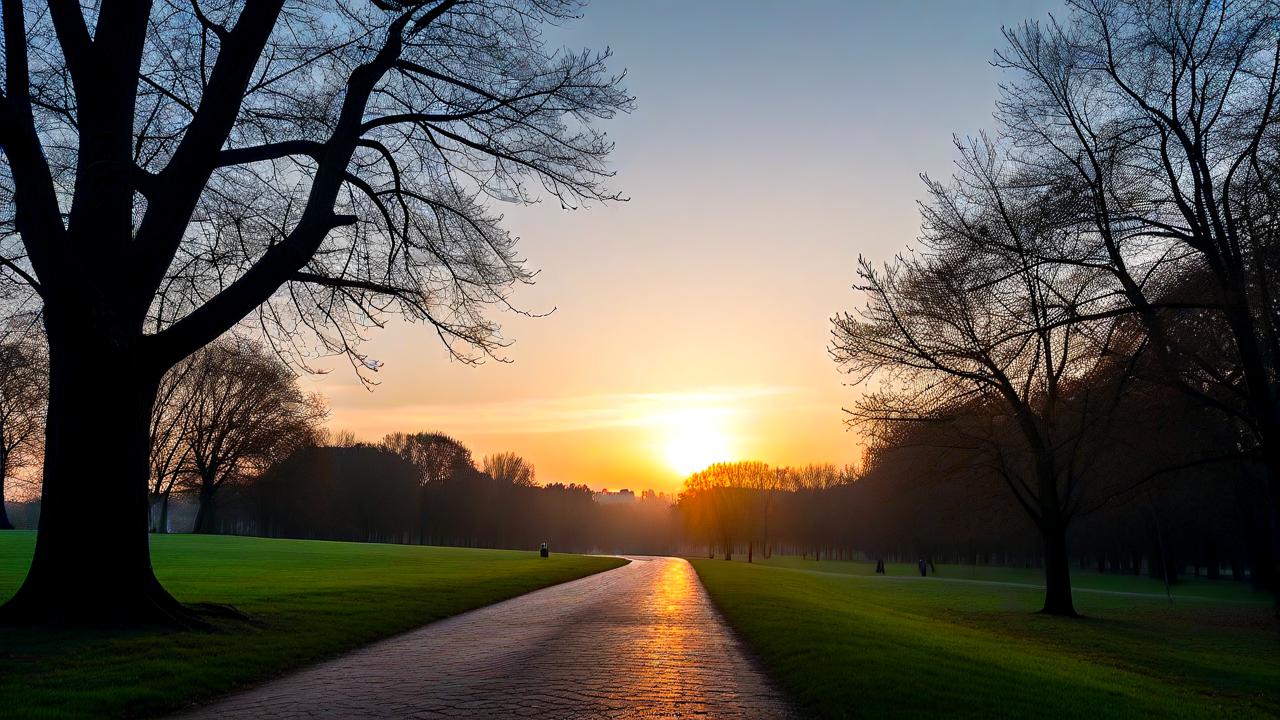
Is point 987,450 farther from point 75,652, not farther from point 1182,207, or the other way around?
point 75,652

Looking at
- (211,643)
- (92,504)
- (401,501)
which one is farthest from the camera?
(401,501)

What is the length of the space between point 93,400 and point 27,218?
8.75ft

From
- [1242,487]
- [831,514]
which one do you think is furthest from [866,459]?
[831,514]

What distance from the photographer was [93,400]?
11188 mm

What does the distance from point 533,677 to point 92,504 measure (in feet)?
22.4

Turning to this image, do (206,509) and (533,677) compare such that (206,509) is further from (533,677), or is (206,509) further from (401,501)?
(533,677)

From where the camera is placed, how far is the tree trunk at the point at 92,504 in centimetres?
1094

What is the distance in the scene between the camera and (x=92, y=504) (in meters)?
11.1

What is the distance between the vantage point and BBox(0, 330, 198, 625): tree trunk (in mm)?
10938

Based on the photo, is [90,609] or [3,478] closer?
[90,609]

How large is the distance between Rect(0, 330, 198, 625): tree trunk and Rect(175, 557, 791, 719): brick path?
11.2 feet

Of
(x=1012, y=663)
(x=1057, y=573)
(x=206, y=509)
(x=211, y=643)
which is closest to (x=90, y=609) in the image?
(x=211, y=643)

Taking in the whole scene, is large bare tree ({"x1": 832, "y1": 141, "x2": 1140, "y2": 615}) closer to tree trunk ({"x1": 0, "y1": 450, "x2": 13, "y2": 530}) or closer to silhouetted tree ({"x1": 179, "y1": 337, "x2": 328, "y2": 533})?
silhouetted tree ({"x1": 179, "y1": 337, "x2": 328, "y2": 533})

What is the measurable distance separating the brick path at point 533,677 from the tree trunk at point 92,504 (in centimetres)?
340
